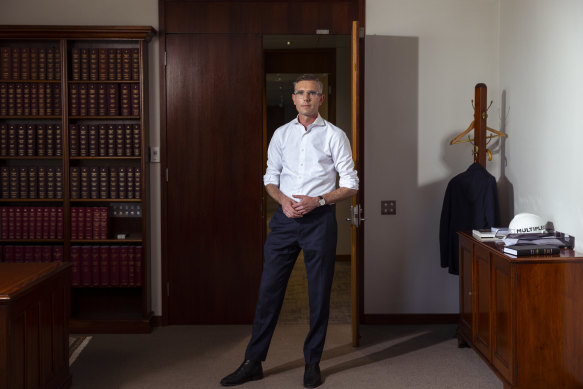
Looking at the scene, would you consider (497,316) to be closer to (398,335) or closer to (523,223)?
(523,223)

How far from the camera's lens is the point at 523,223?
11.0ft

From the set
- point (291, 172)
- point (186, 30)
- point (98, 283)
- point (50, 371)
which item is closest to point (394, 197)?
point (291, 172)

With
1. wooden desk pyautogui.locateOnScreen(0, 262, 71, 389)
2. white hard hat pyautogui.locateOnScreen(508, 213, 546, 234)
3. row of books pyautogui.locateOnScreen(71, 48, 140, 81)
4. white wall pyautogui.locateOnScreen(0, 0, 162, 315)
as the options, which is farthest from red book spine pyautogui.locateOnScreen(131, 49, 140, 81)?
white hard hat pyautogui.locateOnScreen(508, 213, 546, 234)

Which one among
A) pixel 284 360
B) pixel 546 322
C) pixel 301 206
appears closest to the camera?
pixel 546 322

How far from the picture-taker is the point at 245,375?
10.7 feet

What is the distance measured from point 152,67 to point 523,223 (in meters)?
2.87

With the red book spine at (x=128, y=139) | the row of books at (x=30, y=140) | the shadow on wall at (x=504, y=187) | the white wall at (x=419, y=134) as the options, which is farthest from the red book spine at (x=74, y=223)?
the shadow on wall at (x=504, y=187)

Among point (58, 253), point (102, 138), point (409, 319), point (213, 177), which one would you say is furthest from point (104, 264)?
point (409, 319)

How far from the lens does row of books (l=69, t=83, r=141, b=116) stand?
4.18 metres

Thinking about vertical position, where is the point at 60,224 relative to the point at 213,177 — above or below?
below

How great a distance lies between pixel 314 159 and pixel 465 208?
53.1 inches

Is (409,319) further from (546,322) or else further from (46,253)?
(46,253)

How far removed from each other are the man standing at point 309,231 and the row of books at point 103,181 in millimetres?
1369

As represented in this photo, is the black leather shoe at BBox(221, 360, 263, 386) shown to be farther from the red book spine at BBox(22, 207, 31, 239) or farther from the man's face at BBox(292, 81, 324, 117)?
the red book spine at BBox(22, 207, 31, 239)
